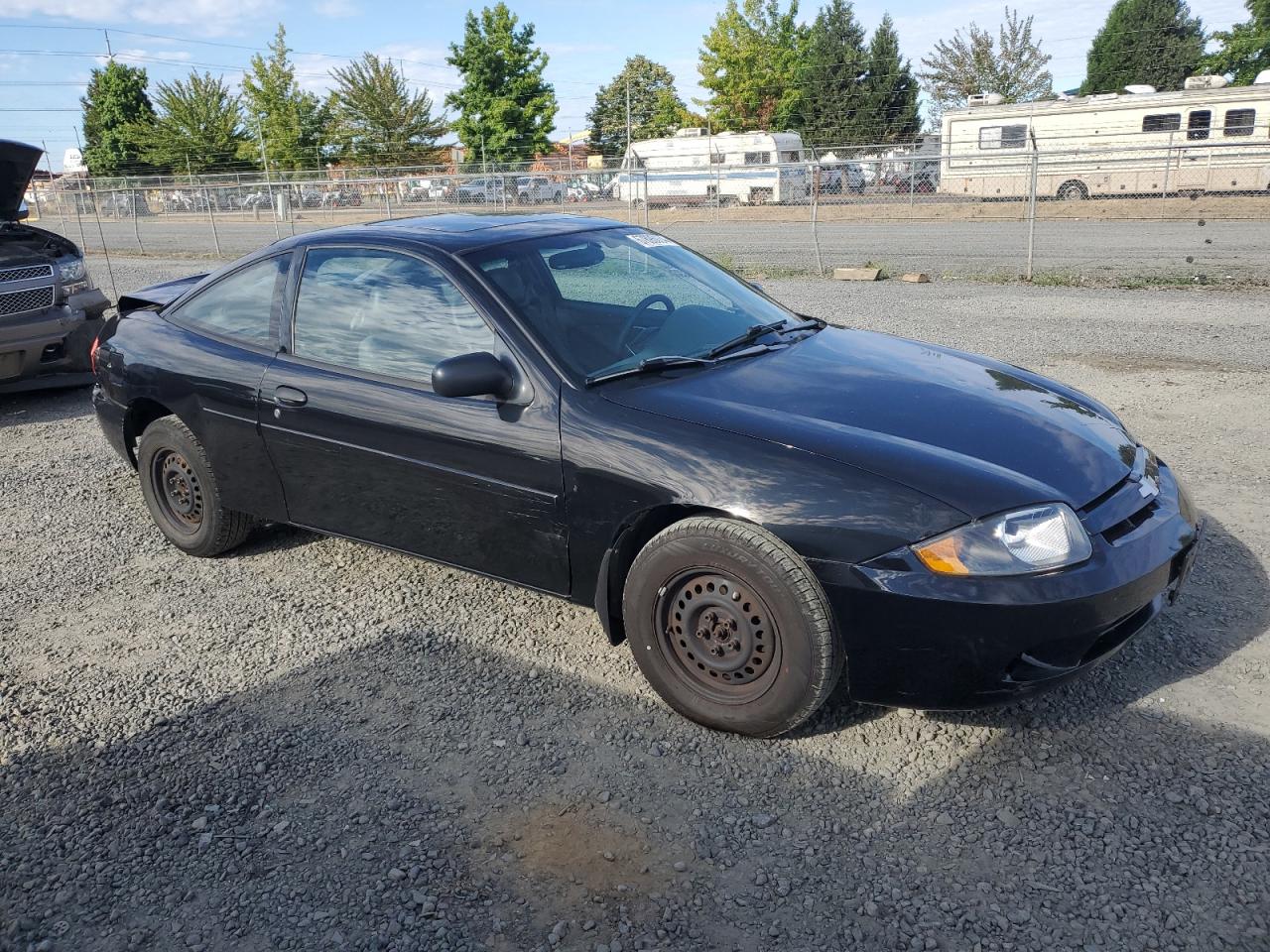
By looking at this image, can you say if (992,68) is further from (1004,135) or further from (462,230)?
(462,230)

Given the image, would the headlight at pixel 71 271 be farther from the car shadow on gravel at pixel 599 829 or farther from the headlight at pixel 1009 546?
the headlight at pixel 1009 546

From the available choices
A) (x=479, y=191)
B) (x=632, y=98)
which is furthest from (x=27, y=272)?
(x=632, y=98)

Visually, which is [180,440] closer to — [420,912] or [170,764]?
[170,764]

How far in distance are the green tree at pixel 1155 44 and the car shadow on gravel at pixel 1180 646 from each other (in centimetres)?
5416

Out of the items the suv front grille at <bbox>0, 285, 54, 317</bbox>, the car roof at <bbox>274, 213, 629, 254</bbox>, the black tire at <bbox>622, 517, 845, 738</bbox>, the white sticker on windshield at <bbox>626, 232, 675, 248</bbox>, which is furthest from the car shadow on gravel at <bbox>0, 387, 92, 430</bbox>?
the black tire at <bbox>622, 517, 845, 738</bbox>

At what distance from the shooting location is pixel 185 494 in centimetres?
468

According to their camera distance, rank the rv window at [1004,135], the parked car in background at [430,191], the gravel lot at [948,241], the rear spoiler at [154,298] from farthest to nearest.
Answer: the rv window at [1004,135] < the parked car in background at [430,191] < the gravel lot at [948,241] < the rear spoiler at [154,298]

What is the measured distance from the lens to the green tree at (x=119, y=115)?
53.7 metres

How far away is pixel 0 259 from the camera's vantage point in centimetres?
740

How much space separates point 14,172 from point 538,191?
18661 mm

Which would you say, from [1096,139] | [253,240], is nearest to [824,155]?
[1096,139]

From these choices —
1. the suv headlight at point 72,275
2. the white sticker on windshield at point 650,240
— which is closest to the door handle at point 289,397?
the white sticker on windshield at point 650,240

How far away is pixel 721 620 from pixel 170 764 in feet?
5.87

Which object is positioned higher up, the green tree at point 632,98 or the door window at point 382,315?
the green tree at point 632,98
